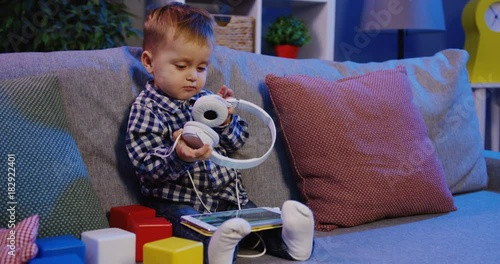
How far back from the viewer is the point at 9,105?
3.58 ft

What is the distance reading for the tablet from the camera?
1106 millimetres

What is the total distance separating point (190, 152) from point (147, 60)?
1.04 feet

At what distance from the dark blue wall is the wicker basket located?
0.73 meters

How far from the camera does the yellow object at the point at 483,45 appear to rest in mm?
2734

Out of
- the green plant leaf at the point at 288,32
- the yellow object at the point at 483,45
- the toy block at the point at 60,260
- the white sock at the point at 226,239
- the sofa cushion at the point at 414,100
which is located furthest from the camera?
the yellow object at the point at 483,45

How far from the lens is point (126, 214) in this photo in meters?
1.18

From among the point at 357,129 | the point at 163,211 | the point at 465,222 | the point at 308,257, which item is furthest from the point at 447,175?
the point at 163,211

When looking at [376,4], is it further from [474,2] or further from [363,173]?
[363,173]

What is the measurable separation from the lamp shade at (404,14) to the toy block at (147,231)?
1.84m

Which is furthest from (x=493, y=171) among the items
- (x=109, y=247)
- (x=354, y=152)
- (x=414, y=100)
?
(x=109, y=247)

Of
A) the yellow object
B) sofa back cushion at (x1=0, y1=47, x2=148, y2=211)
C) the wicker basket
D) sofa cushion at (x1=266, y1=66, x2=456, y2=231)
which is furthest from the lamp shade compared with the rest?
sofa back cushion at (x1=0, y1=47, x2=148, y2=211)

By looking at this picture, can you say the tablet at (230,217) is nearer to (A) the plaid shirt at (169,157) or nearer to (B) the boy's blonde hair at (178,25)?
(A) the plaid shirt at (169,157)

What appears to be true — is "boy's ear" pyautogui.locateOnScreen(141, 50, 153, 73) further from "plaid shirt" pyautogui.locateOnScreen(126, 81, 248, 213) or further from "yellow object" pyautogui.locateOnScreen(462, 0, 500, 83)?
"yellow object" pyautogui.locateOnScreen(462, 0, 500, 83)

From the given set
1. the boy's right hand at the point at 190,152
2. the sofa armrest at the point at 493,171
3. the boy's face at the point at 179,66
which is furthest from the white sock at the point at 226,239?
the sofa armrest at the point at 493,171
